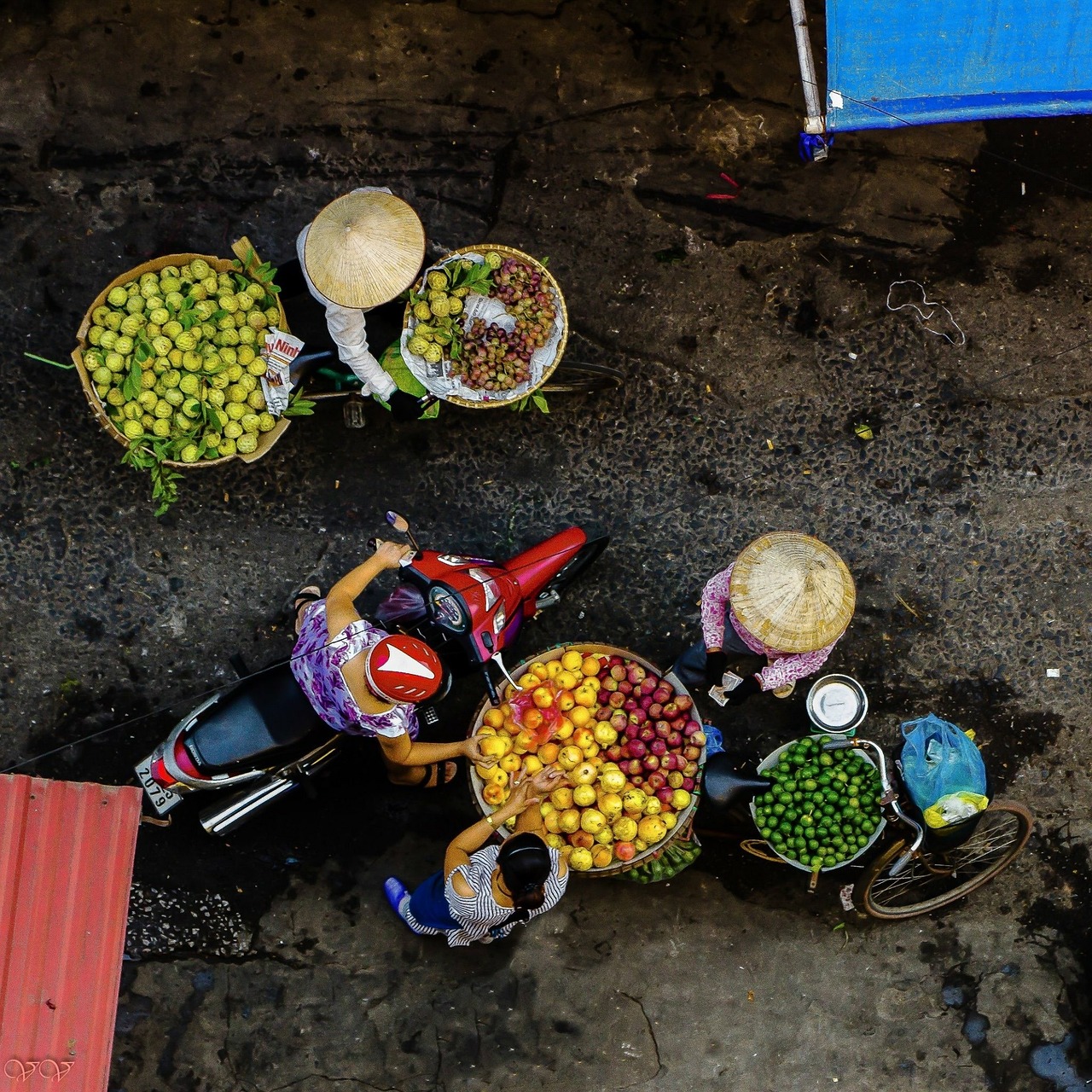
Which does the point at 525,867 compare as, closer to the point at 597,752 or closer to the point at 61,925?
the point at 597,752

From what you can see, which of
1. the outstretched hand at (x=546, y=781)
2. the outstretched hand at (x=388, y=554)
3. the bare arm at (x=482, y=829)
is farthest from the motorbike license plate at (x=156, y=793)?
the outstretched hand at (x=546, y=781)

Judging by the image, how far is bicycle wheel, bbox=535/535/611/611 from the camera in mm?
4945

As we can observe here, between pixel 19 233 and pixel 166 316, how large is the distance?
4.32 ft

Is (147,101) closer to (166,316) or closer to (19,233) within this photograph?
(19,233)

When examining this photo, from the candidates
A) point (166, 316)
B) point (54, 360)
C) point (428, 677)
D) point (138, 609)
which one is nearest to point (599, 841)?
point (428, 677)

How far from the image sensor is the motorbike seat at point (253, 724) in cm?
435

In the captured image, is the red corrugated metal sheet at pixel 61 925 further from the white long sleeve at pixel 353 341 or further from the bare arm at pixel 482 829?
the white long sleeve at pixel 353 341

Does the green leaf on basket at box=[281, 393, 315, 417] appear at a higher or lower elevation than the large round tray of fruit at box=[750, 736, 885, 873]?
higher

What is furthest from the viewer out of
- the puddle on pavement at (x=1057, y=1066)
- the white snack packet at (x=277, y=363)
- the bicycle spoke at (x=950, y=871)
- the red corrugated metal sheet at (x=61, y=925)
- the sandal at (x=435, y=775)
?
the puddle on pavement at (x=1057, y=1066)

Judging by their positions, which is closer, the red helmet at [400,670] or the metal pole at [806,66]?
the red helmet at [400,670]

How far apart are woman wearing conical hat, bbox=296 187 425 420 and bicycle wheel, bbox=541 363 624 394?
1033 mm

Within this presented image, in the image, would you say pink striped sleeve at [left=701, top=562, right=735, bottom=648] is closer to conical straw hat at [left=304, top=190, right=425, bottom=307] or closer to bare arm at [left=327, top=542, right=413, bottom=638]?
bare arm at [left=327, top=542, right=413, bottom=638]

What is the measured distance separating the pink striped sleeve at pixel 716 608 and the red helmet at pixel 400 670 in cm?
129

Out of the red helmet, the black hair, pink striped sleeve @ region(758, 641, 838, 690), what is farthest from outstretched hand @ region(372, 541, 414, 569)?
pink striped sleeve @ region(758, 641, 838, 690)
